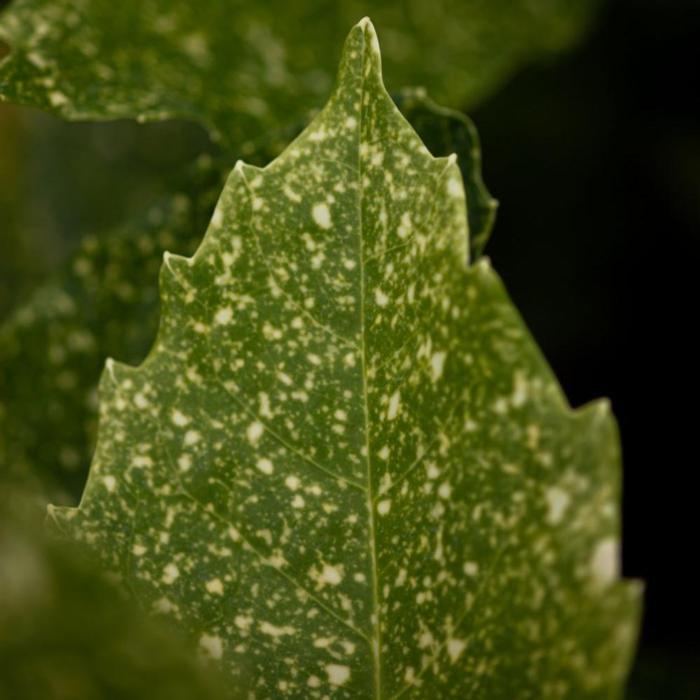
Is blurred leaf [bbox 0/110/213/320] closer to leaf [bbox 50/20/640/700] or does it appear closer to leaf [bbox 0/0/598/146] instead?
leaf [bbox 0/0/598/146]

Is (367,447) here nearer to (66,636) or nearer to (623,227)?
(66,636)

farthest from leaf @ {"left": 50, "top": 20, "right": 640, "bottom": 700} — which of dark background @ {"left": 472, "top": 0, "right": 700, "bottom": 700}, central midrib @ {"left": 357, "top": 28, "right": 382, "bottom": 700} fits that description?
dark background @ {"left": 472, "top": 0, "right": 700, "bottom": 700}

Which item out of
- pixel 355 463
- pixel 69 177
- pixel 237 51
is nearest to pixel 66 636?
pixel 355 463

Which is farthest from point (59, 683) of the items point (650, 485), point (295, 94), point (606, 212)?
point (606, 212)

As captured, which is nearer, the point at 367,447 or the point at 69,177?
the point at 367,447

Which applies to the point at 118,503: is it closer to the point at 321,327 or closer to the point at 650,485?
the point at 321,327

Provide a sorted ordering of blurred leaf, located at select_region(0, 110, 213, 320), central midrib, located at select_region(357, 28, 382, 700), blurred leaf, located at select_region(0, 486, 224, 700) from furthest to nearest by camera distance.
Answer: blurred leaf, located at select_region(0, 110, 213, 320) < central midrib, located at select_region(357, 28, 382, 700) < blurred leaf, located at select_region(0, 486, 224, 700)
